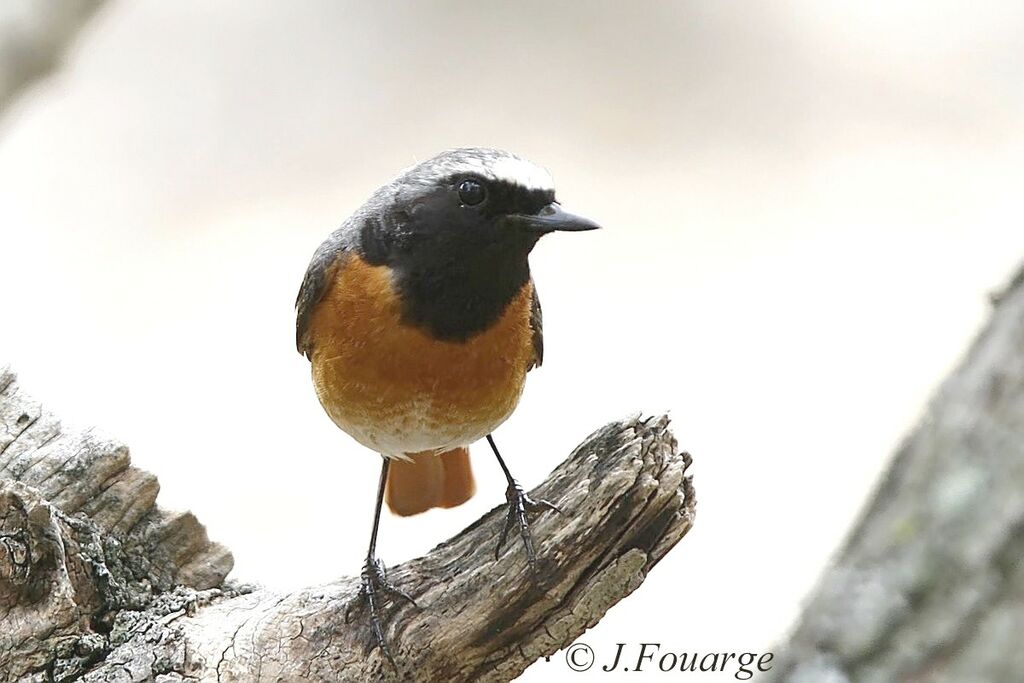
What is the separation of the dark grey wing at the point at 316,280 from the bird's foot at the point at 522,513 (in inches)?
31.3

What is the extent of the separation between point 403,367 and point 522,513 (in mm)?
511

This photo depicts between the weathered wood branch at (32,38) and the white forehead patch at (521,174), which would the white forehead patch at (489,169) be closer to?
the white forehead patch at (521,174)

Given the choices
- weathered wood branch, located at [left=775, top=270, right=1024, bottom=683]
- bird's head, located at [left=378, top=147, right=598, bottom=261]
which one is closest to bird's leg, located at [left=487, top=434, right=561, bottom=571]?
bird's head, located at [left=378, top=147, right=598, bottom=261]

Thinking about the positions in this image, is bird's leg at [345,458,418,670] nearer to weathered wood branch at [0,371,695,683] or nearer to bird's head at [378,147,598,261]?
weathered wood branch at [0,371,695,683]

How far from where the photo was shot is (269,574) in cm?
610

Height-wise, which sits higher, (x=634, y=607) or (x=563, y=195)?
(x=563, y=195)

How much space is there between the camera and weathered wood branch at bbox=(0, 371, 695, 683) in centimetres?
290

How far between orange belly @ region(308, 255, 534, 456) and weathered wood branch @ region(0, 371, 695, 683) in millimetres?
319

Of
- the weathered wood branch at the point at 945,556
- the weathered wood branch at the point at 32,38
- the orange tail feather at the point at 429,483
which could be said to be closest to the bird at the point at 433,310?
the orange tail feather at the point at 429,483

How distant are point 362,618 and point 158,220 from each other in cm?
539

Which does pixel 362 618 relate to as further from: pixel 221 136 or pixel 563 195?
pixel 221 136

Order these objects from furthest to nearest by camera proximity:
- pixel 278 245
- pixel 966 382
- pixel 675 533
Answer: pixel 278 245 → pixel 675 533 → pixel 966 382

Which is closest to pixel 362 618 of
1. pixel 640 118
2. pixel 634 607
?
pixel 634 607

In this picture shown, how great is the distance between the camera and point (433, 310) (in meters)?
3.22
